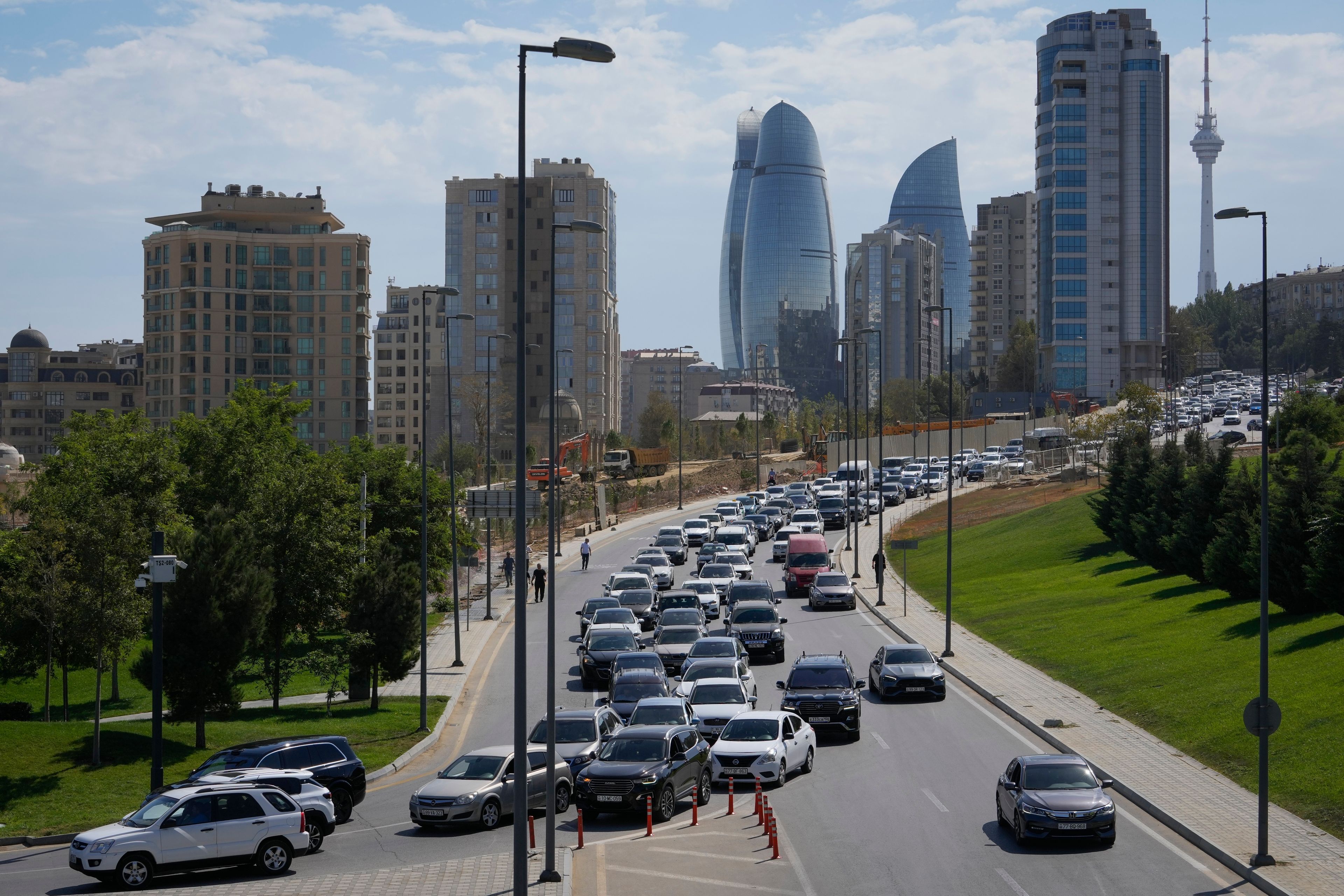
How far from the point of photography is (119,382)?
605ft

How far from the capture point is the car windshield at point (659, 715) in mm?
25484

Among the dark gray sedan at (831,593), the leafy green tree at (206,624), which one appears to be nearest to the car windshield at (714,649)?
the leafy green tree at (206,624)

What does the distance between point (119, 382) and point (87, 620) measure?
168 meters

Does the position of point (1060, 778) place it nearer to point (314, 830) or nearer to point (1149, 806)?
point (1149, 806)

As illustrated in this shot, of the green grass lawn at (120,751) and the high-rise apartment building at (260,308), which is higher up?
the high-rise apartment building at (260,308)

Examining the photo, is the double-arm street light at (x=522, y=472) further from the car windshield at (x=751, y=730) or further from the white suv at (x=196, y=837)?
the car windshield at (x=751, y=730)

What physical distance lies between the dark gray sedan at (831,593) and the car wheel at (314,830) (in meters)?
30.4

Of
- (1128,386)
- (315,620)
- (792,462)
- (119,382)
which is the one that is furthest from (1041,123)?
(315,620)

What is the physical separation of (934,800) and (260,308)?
350 ft

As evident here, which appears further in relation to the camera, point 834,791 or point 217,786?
point 834,791

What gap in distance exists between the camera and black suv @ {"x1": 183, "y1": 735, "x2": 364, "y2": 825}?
915 inches

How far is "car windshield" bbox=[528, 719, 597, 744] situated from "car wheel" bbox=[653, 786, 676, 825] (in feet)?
10.8

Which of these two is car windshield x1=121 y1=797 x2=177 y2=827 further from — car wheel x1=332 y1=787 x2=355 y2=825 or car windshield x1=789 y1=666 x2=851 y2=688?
car windshield x1=789 y1=666 x2=851 y2=688

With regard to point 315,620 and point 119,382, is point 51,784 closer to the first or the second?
point 315,620
